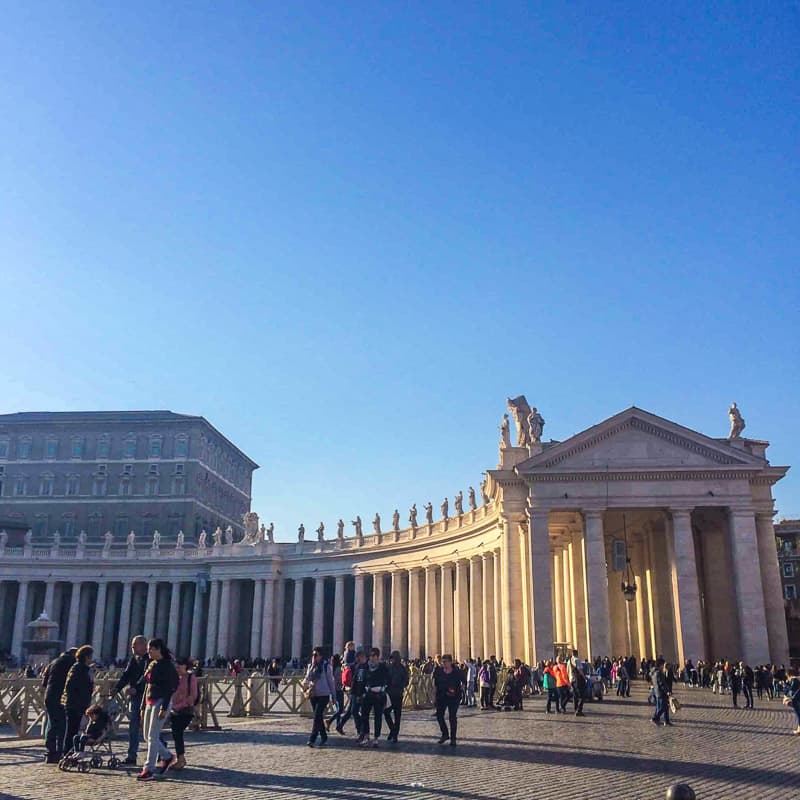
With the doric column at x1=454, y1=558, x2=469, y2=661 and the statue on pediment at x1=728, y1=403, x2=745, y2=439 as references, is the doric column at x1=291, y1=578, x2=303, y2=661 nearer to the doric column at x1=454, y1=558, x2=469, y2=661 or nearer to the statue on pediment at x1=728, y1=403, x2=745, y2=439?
the doric column at x1=454, y1=558, x2=469, y2=661

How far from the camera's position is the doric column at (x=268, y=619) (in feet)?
254

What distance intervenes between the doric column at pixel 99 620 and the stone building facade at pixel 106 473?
11.9m

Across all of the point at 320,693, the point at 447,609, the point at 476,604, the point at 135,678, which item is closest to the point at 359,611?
the point at 447,609

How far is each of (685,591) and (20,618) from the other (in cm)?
6572

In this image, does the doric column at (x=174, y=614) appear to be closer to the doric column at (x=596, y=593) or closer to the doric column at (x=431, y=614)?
the doric column at (x=431, y=614)

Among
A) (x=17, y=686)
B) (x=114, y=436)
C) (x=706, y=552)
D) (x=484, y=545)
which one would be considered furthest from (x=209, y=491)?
(x=17, y=686)

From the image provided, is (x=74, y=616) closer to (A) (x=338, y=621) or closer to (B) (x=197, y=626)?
(B) (x=197, y=626)

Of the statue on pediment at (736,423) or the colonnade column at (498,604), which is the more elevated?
the statue on pediment at (736,423)

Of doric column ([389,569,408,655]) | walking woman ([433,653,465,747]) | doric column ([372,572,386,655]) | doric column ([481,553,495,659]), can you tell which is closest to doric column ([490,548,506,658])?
doric column ([481,553,495,659])

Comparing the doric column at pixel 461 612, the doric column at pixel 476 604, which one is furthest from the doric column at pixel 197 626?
the doric column at pixel 476 604

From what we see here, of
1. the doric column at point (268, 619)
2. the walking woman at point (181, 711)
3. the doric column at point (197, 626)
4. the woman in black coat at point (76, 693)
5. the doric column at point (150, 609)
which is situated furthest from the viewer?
the doric column at point (150, 609)

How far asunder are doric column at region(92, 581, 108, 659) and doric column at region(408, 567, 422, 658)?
3331 centimetres

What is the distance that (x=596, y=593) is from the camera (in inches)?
1730

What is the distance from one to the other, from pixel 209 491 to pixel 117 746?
275 ft
